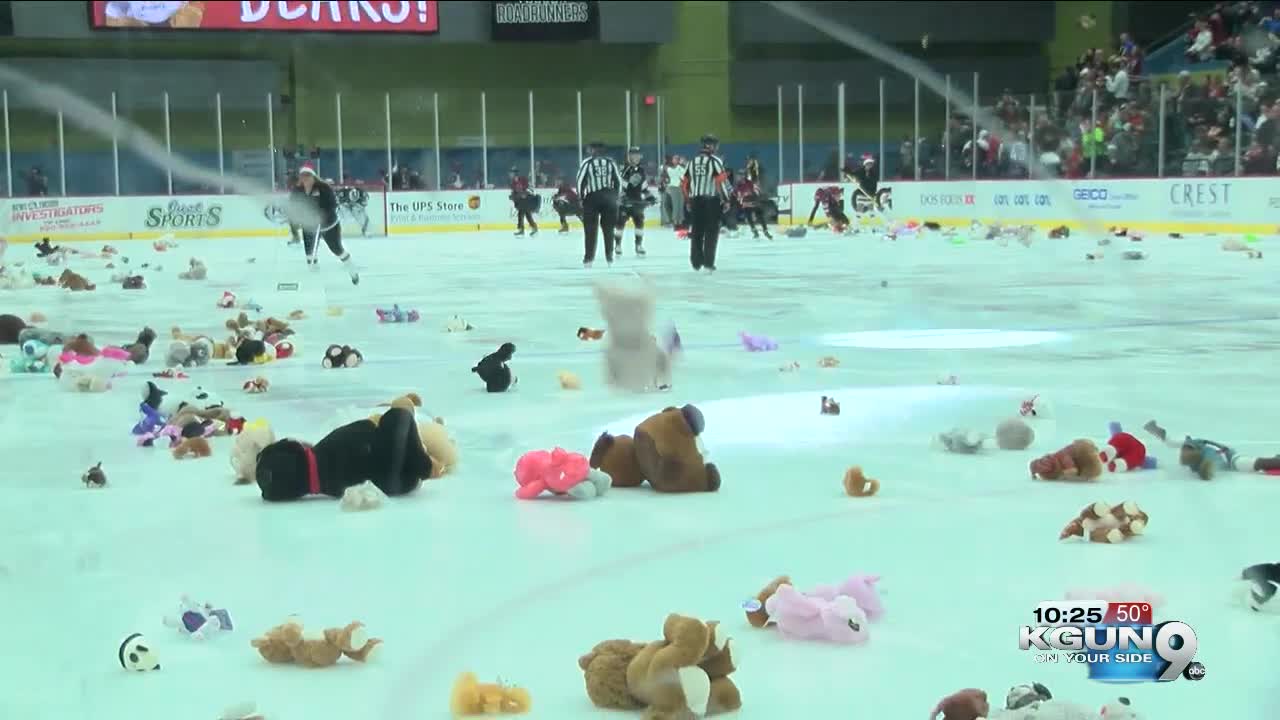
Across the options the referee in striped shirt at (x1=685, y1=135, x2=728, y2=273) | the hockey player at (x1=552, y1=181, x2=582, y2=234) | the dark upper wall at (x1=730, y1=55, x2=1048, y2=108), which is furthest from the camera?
the dark upper wall at (x1=730, y1=55, x2=1048, y2=108)

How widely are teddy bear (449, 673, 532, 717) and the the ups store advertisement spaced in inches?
1220

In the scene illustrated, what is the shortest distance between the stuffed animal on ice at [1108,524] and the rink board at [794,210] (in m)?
12.3

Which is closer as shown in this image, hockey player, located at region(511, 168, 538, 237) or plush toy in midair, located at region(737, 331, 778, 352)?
plush toy in midair, located at region(737, 331, 778, 352)

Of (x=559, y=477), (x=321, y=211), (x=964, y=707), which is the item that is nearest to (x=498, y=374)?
(x=559, y=477)

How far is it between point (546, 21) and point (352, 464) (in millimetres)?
29688

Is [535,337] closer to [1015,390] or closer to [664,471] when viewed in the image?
[1015,390]

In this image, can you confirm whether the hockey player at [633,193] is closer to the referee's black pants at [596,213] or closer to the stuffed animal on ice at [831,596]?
the referee's black pants at [596,213]

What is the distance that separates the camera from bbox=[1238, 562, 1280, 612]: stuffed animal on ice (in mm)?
2951

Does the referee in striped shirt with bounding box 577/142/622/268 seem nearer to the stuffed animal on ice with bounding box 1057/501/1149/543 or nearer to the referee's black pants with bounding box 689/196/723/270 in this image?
the referee's black pants with bounding box 689/196/723/270

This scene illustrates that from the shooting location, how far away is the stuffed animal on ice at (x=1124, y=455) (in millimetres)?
4582

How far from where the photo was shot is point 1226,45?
72.9ft

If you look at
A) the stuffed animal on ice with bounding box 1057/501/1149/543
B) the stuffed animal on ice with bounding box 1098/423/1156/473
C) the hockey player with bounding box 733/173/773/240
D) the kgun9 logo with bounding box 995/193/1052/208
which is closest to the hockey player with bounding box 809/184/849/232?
the hockey player with bounding box 733/173/773/240

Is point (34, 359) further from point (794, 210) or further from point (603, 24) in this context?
point (603, 24)

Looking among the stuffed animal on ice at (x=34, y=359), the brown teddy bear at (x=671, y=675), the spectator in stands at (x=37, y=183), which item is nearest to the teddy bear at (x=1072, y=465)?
the brown teddy bear at (x=671, y=675)
